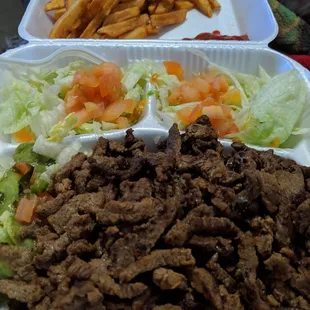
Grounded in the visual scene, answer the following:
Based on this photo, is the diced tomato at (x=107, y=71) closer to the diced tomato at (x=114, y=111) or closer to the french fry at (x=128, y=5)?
the diced tomato at (x=114, y=111)

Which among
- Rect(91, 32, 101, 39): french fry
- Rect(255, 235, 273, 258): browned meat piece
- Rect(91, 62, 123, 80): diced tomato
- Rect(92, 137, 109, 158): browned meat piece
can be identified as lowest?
Rect(255, 235, 273, 258): browned meat piece

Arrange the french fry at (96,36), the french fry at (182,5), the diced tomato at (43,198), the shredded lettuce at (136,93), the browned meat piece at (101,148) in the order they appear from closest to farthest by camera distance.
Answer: the diced tomato at (43,198)
the browned meat piece at (101,148)
the shredded lettuce at (136,93)
the french fry at (96,36)
the french fry at (182,5)

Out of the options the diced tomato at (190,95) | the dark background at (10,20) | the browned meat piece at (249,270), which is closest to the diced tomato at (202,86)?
the diced tomato at (190,95)

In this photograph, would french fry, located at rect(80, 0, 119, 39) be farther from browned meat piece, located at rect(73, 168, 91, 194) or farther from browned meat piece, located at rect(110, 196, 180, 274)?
browned meat piece, located at rect(110, 196, 180, 274)

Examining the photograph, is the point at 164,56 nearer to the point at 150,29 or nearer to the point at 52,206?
the point at 150,29

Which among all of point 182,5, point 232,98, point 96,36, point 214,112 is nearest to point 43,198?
point 214,112

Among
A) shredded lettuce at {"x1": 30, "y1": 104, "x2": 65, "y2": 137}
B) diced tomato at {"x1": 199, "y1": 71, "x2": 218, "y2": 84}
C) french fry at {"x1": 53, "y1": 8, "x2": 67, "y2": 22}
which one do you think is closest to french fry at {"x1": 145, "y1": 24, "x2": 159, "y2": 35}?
french fry at {"x1": 53, "y1": 8, "x2": 67, "y2": 22}
